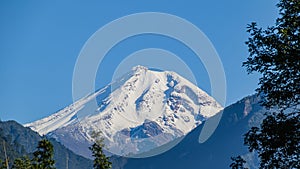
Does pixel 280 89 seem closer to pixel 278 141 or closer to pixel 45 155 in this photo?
pixel 278 141

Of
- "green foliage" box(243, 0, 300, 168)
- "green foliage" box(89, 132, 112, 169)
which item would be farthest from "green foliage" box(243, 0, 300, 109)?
"green foliage" box(89, 132, 112, 169)

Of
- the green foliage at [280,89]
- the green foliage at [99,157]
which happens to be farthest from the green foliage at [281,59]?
the green foliage at [99,157]

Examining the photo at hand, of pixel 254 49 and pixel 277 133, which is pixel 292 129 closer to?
pixel 277 133

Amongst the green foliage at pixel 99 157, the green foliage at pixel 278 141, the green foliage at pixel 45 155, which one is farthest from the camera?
the green foliage at pixel 45 155

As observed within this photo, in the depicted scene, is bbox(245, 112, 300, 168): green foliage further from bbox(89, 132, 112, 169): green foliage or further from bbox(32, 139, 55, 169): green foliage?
bbox(32, 139, 55, 169): green foliage

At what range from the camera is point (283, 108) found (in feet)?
84.0

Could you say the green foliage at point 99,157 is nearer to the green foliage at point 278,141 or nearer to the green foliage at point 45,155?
the green foliage at point 45,155

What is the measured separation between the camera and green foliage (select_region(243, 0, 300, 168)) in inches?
950

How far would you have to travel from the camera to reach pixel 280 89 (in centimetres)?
2477

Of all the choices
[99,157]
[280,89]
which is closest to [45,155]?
[99,157]

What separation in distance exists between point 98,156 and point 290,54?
150ft

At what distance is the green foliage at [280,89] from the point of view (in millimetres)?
24125

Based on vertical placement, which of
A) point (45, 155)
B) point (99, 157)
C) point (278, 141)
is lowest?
point (278, 141)

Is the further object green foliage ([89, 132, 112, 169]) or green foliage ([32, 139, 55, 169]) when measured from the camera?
green foliage ([32, 139, 55, 169])
